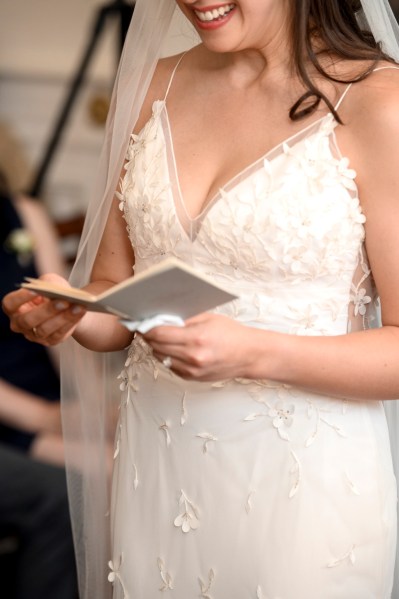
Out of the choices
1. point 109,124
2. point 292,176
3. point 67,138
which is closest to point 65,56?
point 67,138

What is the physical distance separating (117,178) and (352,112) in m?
0.53

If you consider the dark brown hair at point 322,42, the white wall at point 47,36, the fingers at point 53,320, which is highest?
the white wall at point 47,36

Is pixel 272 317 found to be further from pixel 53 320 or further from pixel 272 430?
pixel 53 320

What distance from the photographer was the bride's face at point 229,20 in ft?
6.08

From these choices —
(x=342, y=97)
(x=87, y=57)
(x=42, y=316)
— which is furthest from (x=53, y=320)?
(x=87, y=57)

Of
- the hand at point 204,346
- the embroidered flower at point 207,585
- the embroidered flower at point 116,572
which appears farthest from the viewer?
the embroidered flower at point 116,572

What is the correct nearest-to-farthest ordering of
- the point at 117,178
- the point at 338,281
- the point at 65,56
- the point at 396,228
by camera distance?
the point at 396,228
the point at 338,281
the point at 117,178
the point at 65,56

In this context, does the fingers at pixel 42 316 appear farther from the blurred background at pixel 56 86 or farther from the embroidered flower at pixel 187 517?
the blurred background at pixel 56 86

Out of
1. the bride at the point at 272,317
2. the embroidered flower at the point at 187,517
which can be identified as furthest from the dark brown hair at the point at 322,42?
the embroidered flower at the point at 187,517

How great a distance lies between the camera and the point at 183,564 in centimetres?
196

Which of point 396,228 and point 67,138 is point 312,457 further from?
point 67,138

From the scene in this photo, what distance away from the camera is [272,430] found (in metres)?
1.90

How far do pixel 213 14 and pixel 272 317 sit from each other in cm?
57

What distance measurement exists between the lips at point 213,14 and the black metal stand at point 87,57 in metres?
2.53
